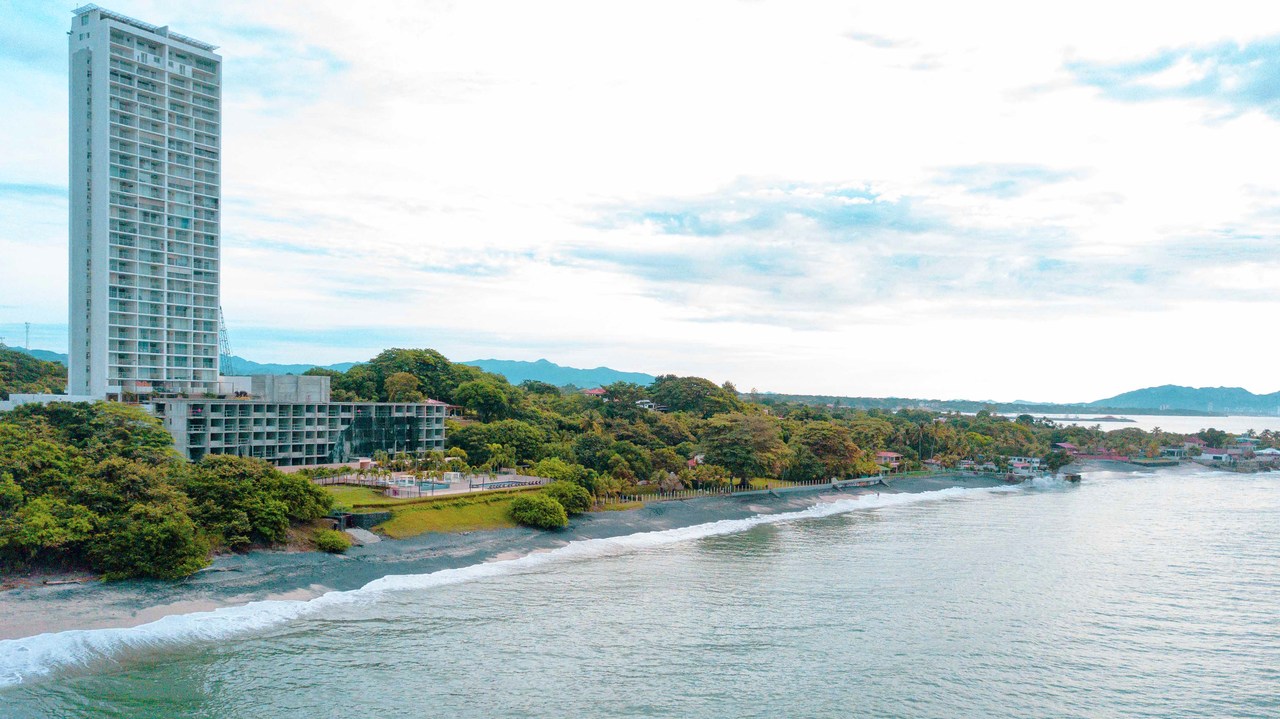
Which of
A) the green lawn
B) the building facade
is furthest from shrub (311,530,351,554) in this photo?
the building facade

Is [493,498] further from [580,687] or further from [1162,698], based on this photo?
[1162,698]

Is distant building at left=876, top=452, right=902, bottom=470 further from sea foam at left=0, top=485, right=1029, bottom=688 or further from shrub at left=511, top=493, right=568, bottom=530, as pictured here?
shrub at left=511, top=493, right=568, bottom=530

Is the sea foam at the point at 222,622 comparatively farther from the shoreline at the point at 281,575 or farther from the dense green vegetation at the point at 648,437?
the dense green vegetation at the point at 648,437

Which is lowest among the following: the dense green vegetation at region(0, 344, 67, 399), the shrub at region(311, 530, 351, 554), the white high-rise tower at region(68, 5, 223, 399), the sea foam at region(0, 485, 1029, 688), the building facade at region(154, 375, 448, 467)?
the sea foam at region(0, 485, 1029, 688)

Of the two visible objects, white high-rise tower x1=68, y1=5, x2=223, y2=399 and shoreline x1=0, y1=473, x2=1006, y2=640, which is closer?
shoreline x1=0, y1=473, x2=1006, y2=640

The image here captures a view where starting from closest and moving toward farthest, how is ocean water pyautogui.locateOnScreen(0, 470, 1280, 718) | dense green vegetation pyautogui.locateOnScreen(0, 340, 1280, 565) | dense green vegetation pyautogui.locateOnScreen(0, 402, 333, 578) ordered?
ocean water pyautogui.locateOnScreen(0, 470, 1280, 718), dense green vegetation pyautogui.locateOnScreen(0, 402, 333, 578), dense green vegetation pyautogui.locateOnScreen(0, 340, 1280, 565)

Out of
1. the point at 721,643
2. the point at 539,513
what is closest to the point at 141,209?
the point at 539,513

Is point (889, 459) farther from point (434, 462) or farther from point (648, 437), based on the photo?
point (434, 462)
